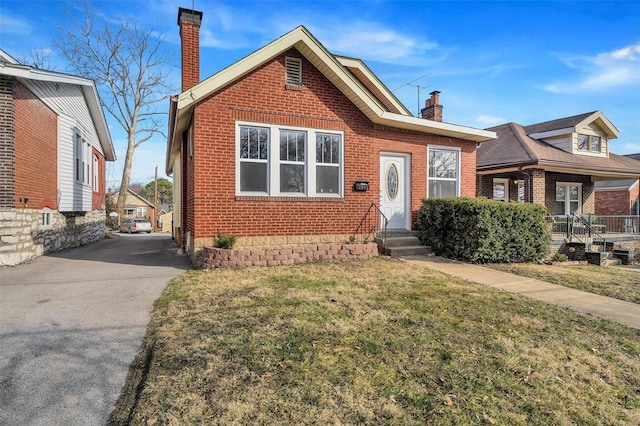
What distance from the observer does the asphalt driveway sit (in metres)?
→ 2.49

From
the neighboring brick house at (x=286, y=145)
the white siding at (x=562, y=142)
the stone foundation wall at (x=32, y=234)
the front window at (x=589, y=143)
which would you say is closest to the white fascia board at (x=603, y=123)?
the front window at (x=589, y=143)

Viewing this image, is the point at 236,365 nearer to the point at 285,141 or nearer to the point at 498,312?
the point at 498,312

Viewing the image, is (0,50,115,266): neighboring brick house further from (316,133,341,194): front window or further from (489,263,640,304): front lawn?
(489,263,640,304): front lawn

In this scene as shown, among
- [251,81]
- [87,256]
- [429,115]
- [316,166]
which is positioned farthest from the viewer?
[429,115]

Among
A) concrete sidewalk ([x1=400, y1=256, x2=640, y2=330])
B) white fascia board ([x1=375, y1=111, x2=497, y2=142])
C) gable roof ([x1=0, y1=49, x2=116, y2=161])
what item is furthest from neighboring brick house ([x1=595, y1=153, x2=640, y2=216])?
gable roof ([x1=0, y1=49, x2=116, y2=161])

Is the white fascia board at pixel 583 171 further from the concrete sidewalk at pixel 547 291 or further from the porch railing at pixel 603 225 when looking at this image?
the concrete sidewalk at pixel 547 291

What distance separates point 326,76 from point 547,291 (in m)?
6.77

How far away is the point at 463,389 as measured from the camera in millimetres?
2715

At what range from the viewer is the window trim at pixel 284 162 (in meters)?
7.98

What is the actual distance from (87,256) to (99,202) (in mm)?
9736

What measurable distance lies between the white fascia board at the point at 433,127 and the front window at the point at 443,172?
21.8 inches

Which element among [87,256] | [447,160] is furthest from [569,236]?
[87,256]

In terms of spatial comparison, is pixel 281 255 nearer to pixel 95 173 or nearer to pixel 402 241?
pixel 402 241

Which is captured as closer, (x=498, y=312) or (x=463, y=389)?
(x=463, y=389)
